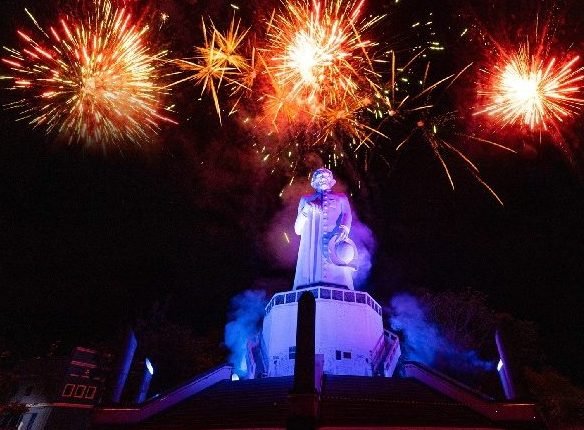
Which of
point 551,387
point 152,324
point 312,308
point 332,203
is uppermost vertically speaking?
point 332,203

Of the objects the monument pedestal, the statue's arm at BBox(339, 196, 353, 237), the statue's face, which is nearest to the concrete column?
the monument pedestal

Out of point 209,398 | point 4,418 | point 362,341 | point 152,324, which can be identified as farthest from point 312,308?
point 4,418

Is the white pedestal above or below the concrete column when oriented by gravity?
above

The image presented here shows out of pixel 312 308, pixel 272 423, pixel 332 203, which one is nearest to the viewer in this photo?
pixel 272 423

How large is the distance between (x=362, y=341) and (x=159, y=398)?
1250 centimetres

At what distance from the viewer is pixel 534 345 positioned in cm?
3123

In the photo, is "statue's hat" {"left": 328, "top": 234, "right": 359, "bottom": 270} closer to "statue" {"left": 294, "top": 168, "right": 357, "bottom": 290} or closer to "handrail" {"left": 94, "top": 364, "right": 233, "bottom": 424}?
"statue" {"left": 294, "top": 168, "right": 357, "bottom": 290}

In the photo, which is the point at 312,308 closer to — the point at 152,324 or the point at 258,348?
the point at 258,348

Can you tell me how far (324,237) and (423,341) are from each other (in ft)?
38.0

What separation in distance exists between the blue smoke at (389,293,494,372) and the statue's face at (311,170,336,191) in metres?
11.7

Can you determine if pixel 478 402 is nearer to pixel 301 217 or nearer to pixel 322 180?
pixel 301 217

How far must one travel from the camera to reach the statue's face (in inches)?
1250

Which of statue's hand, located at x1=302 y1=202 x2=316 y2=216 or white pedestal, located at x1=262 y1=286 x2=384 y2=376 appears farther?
statue's hand, located at x1=302 y1=202 x2=316 y2=216

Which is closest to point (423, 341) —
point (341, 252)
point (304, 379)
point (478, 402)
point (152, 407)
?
point (341, 252)
